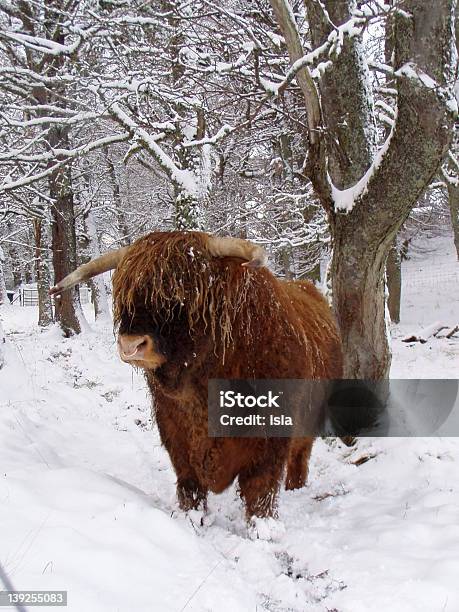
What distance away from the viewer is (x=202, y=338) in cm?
305

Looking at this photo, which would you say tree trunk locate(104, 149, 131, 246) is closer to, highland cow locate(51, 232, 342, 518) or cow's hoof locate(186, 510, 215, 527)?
highland cow locate(51, 232, 342, 518)

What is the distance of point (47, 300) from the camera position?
15797 millimetres

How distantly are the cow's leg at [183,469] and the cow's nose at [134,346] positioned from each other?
827 millimetres

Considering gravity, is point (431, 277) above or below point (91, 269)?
below

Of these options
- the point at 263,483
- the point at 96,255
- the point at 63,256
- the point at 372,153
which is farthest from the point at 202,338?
the point at 96,255

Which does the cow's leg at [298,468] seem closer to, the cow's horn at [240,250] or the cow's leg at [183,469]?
the cow's leg at [183,469]

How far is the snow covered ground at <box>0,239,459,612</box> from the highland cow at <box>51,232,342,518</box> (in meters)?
0.39

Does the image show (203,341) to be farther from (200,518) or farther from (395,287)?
(395,287)

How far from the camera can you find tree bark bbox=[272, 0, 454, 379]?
4.07 m

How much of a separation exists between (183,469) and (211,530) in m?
0.44

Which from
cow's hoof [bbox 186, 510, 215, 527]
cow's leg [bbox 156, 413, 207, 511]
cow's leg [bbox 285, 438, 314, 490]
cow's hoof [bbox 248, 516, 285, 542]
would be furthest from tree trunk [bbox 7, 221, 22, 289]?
cow's hoof [bbox 248, 516, 285, 542]

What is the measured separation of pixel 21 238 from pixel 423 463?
1258 inches

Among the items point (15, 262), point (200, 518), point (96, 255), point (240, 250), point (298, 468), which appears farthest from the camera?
point (15, 262)

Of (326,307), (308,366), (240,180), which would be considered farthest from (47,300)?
(308,366)
